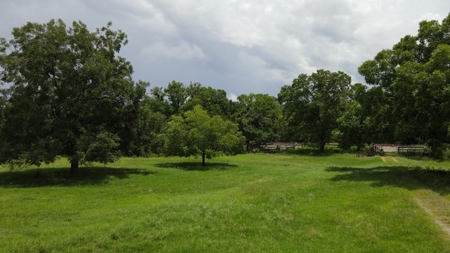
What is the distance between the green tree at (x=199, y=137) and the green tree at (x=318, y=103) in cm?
2376

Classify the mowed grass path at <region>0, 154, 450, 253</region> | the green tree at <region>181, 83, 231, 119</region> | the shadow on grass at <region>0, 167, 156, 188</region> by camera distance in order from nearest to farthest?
the mowed grass path at <region>0, 154, 450, 253</region>, the shadow on grass at <region>0, 167, 156, 188</region>, the green tree at <region>181, 83, 231, 119</region>

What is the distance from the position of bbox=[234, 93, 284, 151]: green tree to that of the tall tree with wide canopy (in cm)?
3996

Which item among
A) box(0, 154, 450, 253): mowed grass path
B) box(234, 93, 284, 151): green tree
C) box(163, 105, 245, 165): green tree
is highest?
box(234, 93, 284, 151): green tree

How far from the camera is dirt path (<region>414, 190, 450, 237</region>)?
9.49m

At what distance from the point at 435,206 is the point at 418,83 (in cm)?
877

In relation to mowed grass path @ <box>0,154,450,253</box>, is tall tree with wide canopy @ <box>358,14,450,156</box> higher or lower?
higher

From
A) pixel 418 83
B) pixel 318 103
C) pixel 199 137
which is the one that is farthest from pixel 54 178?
Result: pixel 318 103

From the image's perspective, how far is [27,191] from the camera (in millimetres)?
17047

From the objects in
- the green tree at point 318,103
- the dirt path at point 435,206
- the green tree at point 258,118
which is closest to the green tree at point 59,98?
the dirt path at point 435,206

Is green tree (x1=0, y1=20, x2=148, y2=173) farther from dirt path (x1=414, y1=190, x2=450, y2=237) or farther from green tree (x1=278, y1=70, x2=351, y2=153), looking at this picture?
green tree (x1=278, y1=70, x2=351, y2=153)

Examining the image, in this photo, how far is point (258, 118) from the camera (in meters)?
66.7

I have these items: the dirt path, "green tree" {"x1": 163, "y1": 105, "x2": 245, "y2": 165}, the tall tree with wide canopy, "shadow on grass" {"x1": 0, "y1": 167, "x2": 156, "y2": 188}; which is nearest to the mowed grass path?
the dirt path

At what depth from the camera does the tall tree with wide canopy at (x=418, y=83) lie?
1711 cm

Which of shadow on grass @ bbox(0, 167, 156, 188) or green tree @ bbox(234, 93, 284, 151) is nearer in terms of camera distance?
shadow on grass @ bbox(0, 167, 156, 188)
